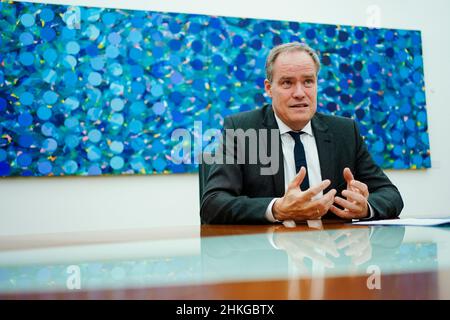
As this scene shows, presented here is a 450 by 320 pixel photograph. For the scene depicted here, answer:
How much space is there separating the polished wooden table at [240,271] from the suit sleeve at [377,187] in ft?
2.72

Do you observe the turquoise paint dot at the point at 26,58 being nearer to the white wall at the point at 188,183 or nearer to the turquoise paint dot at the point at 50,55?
the turquoise paint dot at the point at 50,55

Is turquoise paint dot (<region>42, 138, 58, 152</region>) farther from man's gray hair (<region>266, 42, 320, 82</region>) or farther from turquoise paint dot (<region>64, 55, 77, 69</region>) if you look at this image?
man's gray hair (<region>266, 42, 320, 82</region>)

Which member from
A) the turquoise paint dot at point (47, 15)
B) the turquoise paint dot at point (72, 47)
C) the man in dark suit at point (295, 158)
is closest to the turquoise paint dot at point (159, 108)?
the turquoise paint dot at point (72, 47)

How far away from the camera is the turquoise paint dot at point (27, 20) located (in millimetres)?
3232

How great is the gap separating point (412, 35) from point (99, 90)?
8.80ft

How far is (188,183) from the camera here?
3.55 metres

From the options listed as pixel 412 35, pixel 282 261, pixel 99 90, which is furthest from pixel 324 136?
pixel 412 35

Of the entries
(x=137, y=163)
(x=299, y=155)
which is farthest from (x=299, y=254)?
(x=137, y=163)

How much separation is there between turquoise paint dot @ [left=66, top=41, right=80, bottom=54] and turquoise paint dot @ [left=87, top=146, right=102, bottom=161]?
680 mm

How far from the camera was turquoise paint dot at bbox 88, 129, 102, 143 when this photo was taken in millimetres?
3290

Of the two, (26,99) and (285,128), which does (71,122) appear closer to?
(26,99)

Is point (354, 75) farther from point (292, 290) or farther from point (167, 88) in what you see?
point (292, 290)

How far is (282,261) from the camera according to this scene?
1.94 feet

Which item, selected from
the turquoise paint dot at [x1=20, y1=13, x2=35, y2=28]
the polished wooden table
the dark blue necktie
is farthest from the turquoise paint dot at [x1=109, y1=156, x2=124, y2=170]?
the polished wooden table
